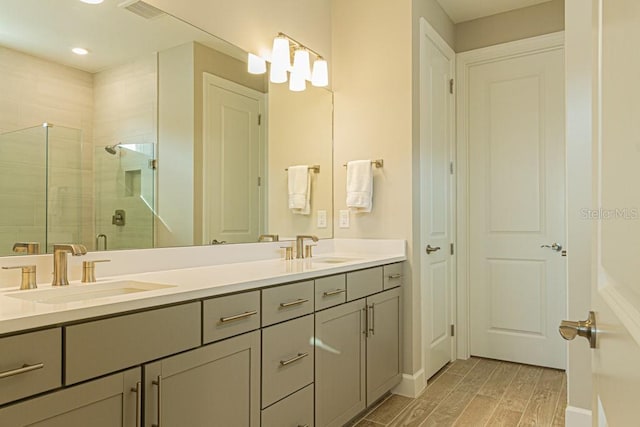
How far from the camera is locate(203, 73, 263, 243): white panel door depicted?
216cm

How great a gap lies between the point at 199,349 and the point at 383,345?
1386 mm

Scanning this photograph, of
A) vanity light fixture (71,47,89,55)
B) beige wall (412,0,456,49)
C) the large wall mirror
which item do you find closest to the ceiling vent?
the large wall mirror

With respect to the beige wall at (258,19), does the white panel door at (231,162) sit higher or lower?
lower

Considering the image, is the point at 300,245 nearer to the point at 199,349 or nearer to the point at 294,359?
the point at 294,359

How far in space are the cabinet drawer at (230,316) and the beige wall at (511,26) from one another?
2.93 meters

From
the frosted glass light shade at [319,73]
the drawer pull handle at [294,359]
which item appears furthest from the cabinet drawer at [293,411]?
the frosted glass light shade at [319,73]

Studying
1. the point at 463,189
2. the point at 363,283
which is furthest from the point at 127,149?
the point at 463,189

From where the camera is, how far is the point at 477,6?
10.7 ft

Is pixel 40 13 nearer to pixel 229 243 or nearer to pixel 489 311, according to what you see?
pixel 229 243

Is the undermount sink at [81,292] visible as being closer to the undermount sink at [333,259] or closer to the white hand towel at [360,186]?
the undermount sink at [333,259]

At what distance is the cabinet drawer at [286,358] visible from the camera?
164cm

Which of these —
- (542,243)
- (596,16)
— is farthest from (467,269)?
(596,16)

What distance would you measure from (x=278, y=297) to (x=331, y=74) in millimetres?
1948

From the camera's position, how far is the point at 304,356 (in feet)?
6.07
